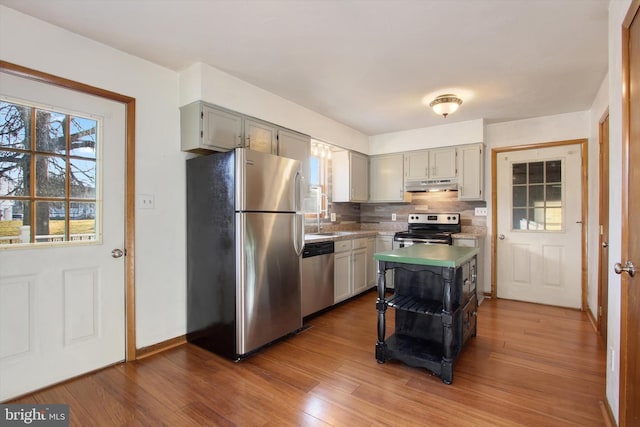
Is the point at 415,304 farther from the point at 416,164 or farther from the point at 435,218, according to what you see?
the point at 416,164

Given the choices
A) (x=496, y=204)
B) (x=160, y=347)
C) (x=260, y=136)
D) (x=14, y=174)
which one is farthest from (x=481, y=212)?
(x=14, y=174)

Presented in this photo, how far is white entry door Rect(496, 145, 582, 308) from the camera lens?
3.85 metres

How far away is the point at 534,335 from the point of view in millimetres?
2994

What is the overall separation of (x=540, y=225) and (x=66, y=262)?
16.3 feet

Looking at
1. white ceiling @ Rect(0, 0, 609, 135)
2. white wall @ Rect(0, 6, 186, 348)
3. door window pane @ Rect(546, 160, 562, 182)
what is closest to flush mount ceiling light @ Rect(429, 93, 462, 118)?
white ceiling @ Rect(0, 0, 609, 135)

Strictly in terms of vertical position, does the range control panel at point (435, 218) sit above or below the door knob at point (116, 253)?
above

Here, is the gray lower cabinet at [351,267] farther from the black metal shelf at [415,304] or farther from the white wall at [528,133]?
the white wall at [528,133]

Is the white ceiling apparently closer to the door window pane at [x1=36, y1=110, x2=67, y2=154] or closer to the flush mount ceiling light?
the flush mount ceiling light

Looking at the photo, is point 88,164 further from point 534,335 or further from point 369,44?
point 534,335

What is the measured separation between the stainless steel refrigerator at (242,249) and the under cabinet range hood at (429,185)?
2.28 meters

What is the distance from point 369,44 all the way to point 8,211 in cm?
265

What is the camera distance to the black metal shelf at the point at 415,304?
2.27 meters

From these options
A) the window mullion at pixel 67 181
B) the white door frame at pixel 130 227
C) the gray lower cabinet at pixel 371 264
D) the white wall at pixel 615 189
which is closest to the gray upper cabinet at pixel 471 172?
the gray lower cabinet at pixel 371 264

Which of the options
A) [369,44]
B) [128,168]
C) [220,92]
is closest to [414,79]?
[369,44]
